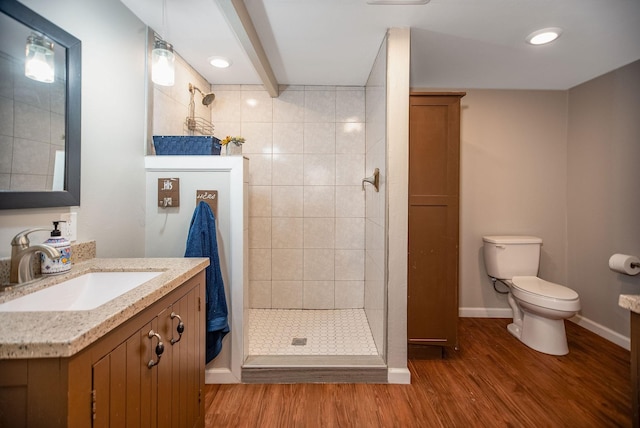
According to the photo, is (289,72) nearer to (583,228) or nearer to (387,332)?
(387,332)

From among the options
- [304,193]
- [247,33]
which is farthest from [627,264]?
[247,33]

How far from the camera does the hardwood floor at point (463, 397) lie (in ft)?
5.05

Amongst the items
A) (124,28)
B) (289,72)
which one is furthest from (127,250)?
(289,72)

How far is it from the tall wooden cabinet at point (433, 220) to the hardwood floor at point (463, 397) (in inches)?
12.2

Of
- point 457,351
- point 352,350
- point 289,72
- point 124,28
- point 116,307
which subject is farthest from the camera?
point 289,72

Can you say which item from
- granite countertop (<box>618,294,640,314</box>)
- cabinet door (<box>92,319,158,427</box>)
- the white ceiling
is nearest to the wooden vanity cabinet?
cabinet door (<box>92,319,158,427</box>)

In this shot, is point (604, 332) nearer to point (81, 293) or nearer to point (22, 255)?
point (81, 293)

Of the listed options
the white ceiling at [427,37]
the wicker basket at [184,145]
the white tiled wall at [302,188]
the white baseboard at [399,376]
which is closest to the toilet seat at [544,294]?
the white baseboard at [399,376]

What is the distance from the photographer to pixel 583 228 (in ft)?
8.64

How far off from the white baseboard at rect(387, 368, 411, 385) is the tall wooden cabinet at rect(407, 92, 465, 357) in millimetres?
316

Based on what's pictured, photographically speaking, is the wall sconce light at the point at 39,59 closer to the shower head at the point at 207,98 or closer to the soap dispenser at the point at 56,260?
the soap dispenser at the point at 56,260

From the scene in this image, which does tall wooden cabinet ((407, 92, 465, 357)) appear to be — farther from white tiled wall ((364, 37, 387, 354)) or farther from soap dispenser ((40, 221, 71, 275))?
soap dispenser ((40, 221, 71, 275))

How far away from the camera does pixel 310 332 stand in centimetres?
233

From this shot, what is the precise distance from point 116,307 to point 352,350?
164 cm
